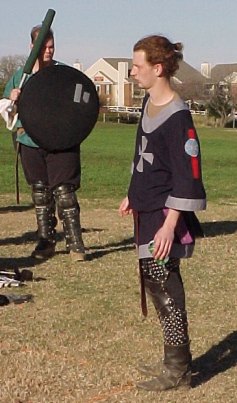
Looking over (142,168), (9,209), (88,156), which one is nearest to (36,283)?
(142,168)

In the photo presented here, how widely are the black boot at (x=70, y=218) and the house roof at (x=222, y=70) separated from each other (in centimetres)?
9853

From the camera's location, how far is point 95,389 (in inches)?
199

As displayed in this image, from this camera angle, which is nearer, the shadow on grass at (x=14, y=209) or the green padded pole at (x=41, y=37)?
the green padded pole at (x=41, y=37)

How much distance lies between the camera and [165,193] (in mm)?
4832

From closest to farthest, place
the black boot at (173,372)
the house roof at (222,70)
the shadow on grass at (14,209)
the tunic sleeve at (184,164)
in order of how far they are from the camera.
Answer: the tunic sleeve at (184,164) → the black boot at (173,372) → the shadow on grass at (14,209) → the house roof at (222,70)

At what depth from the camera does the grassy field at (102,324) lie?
200 inches

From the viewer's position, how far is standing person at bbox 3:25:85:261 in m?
8.27

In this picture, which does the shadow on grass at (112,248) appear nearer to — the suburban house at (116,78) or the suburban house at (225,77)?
the suburban house at (225,77)

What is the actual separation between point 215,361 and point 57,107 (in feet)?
10.3

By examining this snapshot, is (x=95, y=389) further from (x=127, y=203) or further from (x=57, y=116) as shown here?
(x=57, y=116)

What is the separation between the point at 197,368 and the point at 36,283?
97.2 inches

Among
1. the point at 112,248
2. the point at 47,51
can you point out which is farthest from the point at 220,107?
the point at 47,51

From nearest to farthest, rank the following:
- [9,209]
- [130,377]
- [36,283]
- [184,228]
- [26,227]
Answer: [184,228] < [130,377] < [36,283] < [26,227] < [9,209]

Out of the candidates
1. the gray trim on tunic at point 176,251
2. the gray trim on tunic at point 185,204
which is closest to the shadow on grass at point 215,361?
the gray trim on tunic at point 176,251
